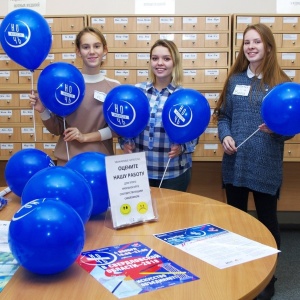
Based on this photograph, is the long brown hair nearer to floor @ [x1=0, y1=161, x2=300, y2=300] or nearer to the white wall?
floor @ [x1=0, y1=161, x2=300, y2=300]

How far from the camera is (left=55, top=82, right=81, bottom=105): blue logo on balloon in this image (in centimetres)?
178

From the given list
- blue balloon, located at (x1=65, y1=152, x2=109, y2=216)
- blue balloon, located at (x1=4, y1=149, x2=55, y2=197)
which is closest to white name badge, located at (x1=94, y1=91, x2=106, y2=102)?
blue balloon, located at (x1=4, y1=149, x2=55, y2=197)

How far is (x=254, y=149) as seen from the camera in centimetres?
204

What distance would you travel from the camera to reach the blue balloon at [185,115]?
1725mm

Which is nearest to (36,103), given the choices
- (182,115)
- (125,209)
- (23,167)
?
(23,167)

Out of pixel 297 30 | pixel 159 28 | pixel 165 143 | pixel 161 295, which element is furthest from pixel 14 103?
pixel 161 295

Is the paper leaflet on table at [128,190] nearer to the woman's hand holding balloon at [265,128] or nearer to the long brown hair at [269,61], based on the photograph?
the woman's hand holding balloon at [265,128]

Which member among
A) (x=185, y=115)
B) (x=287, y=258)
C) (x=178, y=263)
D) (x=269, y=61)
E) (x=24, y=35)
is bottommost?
(x=287, y=258)

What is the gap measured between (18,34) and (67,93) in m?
0.34

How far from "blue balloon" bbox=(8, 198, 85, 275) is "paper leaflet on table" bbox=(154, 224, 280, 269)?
355 mm

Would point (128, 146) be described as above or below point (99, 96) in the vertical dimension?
below

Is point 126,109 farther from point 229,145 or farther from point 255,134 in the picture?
point 255,134

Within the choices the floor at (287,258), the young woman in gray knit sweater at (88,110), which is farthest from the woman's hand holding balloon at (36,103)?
the floor at (287,258)

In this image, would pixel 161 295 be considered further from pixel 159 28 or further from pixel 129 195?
pixel 159 28
